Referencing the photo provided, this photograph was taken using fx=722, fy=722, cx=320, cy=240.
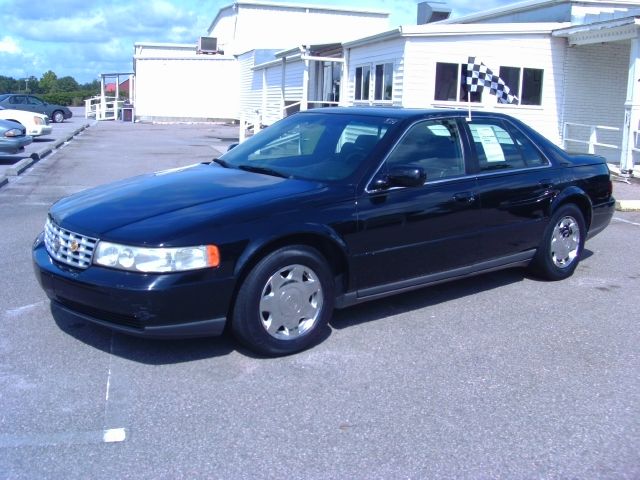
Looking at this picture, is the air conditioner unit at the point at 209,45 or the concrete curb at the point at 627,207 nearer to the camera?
the concrete curb at the point at 627,207

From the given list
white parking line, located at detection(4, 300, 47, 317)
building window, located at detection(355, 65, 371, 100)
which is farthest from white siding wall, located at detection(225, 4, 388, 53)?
white parking line, located at detection(4, 300, 47, 317)

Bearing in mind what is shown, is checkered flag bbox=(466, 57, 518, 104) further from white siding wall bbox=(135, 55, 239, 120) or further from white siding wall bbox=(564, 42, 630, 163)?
white siding wall bbox=(135, 55, 239, 120)

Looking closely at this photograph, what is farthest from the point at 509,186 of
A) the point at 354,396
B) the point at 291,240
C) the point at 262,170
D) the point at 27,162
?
the point at 27,162

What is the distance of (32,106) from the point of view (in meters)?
35.0

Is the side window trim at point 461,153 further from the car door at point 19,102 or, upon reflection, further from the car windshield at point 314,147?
the car door at point 19,102

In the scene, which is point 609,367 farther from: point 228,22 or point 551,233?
point 228,22

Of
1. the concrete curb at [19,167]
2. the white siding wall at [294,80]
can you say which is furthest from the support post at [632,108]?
the white siding wall at [294,80]

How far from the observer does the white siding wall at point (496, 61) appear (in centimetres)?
1706

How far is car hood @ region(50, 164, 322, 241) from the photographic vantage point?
446 centimetres

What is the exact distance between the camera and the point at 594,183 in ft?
22.8

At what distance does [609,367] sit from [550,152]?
98.7 inches

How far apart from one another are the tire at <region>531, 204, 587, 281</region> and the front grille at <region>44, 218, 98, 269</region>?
13.0 ft

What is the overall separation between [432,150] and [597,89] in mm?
14334

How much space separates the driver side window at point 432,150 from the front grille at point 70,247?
85.5 inches
